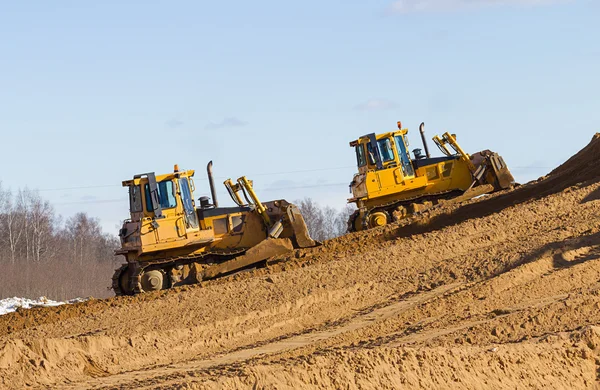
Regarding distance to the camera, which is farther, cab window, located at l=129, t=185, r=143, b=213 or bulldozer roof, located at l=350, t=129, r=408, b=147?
bulldozer roof, located at l=350, t=129, r=408, b=147

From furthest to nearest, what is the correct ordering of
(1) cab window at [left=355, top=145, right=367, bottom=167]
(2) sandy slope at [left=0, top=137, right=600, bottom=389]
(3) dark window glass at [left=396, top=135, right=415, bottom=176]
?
(1) cab window at [left=355, top=145, right=367, bottom=167] < (3) dark window glass at [left=396, top=135, right=415, bottom=176] < (2) sandy slope at [left=0, top=137, right=600, bottom=389]

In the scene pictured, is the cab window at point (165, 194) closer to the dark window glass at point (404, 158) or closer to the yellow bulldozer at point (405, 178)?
the yellow bulldozer at point (405, 178)

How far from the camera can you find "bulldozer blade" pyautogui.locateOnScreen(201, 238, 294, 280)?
20297 mm

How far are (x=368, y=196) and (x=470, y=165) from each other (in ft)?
9.63

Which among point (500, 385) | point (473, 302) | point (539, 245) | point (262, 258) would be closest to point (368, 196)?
point (262, 258)

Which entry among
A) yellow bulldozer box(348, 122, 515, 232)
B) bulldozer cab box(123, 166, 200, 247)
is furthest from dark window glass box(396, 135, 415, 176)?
bulldozer cab box(123, 166, 200, 247)

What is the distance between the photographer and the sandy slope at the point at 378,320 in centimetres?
993

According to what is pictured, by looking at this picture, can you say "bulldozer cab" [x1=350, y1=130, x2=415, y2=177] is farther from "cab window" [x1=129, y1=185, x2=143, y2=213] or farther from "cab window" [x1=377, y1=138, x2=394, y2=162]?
"cab window" [x1=129, y1=185, x2=143, y2=213]

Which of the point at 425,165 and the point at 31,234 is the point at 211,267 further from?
the point at 31,234

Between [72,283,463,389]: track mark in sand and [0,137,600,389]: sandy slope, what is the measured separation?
4cm

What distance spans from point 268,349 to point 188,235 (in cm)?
748

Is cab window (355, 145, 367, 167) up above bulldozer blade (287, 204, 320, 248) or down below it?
above

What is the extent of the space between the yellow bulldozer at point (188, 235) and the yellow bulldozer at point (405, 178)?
13.2 ft

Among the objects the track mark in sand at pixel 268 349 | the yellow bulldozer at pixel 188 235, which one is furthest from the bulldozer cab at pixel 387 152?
the track mark in sand at pixel 268 349
